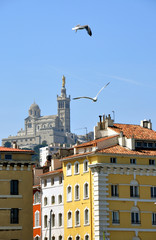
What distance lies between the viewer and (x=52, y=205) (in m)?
117

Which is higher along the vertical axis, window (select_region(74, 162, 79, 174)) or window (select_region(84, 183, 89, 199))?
window (select_region(74, 162, 79, 174))

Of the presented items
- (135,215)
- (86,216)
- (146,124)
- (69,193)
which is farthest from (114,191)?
(146,124)

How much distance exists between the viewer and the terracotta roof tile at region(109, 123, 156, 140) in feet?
372

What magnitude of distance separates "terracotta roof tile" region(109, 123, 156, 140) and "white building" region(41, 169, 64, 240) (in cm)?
1010

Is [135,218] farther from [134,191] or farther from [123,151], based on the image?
[123,151]

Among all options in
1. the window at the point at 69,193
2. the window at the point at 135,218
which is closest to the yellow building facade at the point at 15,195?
the window at the point at 69,193

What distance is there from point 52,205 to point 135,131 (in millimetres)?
15504

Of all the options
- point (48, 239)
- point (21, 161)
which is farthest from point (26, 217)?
point (48, 239)

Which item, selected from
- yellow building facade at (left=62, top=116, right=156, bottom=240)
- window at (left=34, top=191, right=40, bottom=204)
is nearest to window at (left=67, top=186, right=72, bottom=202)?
yellow building facade at (left=62, top=116, right=156, bottom=240)

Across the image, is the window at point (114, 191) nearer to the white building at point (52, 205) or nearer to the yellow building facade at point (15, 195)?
the yellow building facade at point (15, 195)

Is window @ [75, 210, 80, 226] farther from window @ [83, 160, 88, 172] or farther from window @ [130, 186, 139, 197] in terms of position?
window @ [130, 186, 139, 197]

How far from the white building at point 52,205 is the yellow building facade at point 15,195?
9465 mm

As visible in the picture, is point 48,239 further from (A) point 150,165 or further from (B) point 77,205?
(A) point 150,165

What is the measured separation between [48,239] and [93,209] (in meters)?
14.4
